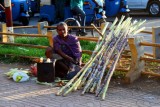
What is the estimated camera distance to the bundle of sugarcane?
611cm

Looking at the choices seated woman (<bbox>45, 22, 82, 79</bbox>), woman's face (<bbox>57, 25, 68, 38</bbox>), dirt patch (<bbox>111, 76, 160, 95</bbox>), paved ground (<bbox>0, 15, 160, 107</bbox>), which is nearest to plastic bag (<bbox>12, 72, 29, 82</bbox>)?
paved ground (<bbox>0, 15, 160, 107</bbox>)

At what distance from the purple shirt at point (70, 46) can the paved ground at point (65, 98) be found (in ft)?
2.47

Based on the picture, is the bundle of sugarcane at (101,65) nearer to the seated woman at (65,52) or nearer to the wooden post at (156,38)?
the seated woman at (65,52)

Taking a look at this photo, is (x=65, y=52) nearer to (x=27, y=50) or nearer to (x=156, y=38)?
(x=156, y=38)

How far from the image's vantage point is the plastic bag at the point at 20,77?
6.89m

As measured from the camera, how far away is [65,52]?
22.8 feet

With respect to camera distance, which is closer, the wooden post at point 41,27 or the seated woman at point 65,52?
the seated woman at point 65,52

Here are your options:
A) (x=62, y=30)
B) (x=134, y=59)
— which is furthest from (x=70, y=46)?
(x=134, y=59)

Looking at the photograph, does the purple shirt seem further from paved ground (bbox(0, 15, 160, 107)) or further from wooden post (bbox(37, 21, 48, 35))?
wooden post (bbox(37, 21, 48, 35))

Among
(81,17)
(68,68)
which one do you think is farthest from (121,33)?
(81,17)

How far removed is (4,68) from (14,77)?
44.7 inches

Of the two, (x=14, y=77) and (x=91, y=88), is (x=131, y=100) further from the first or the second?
(x=14, y=77)

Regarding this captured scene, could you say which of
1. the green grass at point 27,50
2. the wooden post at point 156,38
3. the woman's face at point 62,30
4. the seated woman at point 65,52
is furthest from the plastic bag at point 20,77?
the wooden post at point 156,38

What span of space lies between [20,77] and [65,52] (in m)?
0.91
